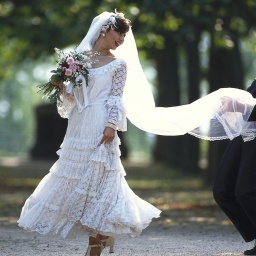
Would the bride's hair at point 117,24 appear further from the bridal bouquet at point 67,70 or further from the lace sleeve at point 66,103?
the lace sleeve at point 66,103

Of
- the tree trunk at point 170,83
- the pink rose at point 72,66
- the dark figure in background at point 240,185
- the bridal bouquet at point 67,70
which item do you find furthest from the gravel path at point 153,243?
the tree trunk at point 170,83

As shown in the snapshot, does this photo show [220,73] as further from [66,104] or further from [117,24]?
[117,24]

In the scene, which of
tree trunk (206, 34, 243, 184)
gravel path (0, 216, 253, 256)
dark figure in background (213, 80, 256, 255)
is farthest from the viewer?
tree trunk (206, 34, 243, 184)

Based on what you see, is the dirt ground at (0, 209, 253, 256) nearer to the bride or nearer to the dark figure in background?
the dark figure in background

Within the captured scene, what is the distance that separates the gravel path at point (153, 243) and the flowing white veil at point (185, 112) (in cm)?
124

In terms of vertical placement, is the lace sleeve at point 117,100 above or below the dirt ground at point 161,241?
above

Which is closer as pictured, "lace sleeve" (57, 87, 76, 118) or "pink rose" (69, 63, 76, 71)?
"pink rose" (69, 63, 76, 71)

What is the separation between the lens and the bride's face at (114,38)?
9.53 meters

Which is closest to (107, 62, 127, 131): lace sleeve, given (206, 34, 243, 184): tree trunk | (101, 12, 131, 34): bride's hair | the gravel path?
(101, 12, 131, 34): bride's hair

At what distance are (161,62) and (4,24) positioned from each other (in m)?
10.3

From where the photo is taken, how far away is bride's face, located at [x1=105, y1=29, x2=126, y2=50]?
31.3 feet

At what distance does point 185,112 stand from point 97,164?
1.39m

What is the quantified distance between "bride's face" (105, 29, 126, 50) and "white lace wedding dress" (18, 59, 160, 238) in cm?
17

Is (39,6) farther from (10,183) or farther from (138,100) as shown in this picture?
(138,100)
